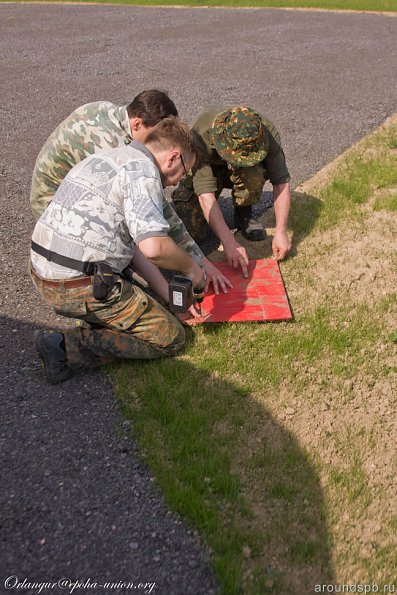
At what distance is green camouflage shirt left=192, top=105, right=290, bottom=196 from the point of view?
4711 millimetres

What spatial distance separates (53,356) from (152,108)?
173 centimetres

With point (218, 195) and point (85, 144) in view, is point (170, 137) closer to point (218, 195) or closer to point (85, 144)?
point (85, 144)

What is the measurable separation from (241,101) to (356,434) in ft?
20.6

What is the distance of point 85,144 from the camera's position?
421cm

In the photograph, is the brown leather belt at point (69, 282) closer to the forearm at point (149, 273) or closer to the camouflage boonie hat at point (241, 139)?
the forearm at point (149, 273)

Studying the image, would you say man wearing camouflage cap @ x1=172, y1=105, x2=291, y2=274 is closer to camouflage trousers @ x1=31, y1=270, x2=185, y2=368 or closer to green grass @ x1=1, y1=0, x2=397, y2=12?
camouflage trousers @ x1=31, y1=270, x2=185, y2=368

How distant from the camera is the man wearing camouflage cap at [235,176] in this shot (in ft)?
14.5

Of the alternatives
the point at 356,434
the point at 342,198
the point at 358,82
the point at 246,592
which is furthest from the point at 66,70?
the point at 246,592

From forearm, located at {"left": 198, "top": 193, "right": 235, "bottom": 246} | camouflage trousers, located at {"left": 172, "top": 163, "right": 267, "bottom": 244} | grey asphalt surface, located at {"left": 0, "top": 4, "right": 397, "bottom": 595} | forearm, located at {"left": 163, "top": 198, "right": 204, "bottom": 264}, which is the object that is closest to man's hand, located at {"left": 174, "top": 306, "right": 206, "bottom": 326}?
forearm, located at {"left": 163, "top": 198, "right": 204, "bottom": 264}

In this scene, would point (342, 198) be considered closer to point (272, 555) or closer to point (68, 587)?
point (272, 555)

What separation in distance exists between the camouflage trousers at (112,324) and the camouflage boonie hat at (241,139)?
1.37 meters

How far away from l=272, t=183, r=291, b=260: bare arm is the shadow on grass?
1406 mm

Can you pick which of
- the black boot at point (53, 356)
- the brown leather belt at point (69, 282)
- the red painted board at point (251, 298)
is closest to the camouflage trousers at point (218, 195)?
the red painted board at point (251, 298)

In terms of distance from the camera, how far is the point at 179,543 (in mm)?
2686
